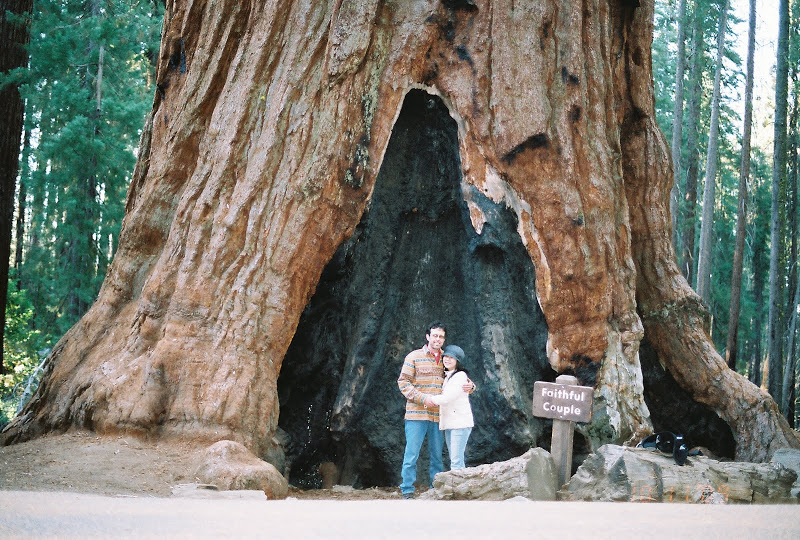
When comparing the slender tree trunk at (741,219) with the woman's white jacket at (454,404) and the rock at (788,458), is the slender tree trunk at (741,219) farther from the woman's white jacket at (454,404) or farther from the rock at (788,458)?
the woman's white jacket at (454,404)

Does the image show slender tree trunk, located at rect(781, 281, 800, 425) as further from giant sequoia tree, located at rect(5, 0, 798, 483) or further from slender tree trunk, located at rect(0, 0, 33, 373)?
slender tree trunk, located at rect(0, 0, 33, 373)

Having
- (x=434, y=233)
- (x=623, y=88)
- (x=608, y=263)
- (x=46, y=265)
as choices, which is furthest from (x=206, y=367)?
(x=46, y=265)

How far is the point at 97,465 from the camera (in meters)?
6.71

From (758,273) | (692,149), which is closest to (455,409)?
(692,149)

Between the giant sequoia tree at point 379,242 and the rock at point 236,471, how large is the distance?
0.67 m

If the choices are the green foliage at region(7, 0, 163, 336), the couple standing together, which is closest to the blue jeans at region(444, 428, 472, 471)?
the couple standing together

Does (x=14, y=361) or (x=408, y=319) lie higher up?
(x=408, y=319)

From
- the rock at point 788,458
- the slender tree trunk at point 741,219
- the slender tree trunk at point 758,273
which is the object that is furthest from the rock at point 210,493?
the slender tree trunk at point 758,273

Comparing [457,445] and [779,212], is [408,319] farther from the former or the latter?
[779,212]

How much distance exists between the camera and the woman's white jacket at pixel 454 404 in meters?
7.09

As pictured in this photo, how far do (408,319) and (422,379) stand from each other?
2868 mm

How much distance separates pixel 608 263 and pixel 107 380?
5557mm

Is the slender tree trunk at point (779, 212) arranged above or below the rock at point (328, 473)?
above

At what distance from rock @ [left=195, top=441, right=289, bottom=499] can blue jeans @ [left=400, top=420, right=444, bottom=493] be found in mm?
1120
